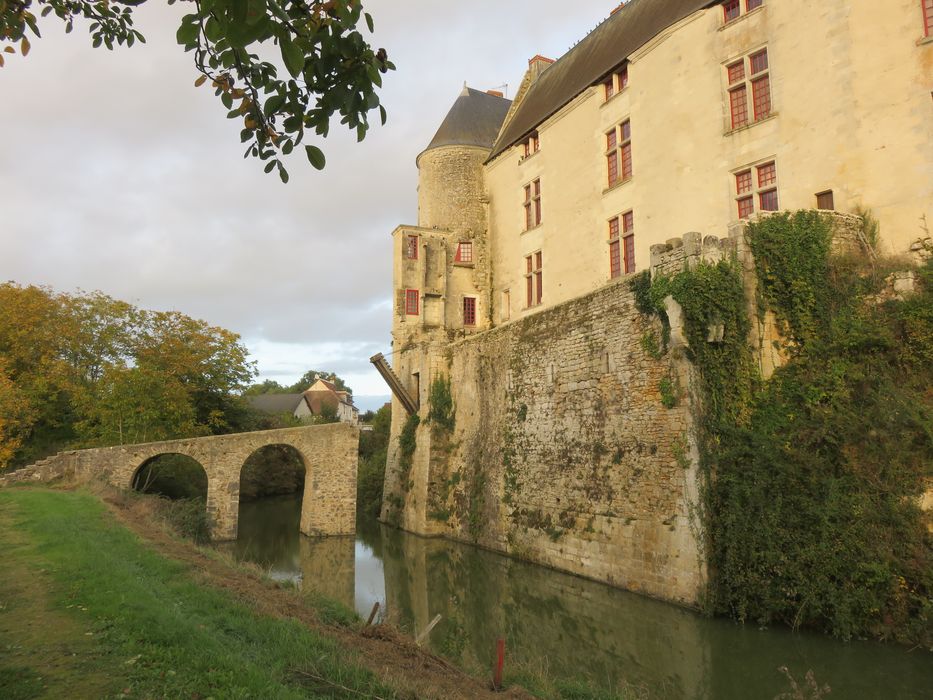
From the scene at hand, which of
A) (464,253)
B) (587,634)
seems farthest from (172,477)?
(587,634)

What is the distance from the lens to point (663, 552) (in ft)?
33.6

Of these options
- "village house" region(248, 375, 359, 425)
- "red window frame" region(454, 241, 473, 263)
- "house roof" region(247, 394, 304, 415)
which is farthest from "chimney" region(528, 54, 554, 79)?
"house roof" region(247, 394, 304, 415)

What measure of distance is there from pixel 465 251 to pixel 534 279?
364cm

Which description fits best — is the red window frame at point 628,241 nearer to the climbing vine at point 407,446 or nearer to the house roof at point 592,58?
the house roof at point 592,58

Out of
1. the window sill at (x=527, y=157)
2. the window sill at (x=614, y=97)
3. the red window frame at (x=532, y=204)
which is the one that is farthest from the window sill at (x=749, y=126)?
the window sill at (x=527, y=157)

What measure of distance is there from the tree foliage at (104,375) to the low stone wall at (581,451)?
1131 centimetres

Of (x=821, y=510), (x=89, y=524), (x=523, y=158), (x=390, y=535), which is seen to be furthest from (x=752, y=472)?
(x=523, y=158)

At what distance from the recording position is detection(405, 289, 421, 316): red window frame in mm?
22484

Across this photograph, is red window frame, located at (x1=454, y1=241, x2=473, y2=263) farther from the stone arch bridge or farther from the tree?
the tree

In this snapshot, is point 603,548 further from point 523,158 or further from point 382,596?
point 523,158

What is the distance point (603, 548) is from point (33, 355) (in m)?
23.6

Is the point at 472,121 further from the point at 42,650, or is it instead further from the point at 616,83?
the point at 42,650

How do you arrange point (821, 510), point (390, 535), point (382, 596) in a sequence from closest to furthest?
point (821, 510), point (382, 596), point (390, 535)

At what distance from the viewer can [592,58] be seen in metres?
18.9
